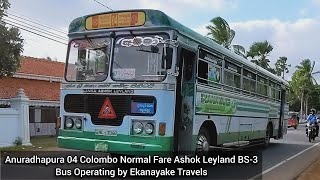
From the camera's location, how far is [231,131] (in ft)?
41.3

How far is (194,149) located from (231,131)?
2875 mm

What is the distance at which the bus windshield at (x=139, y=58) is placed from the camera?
895 centimetres

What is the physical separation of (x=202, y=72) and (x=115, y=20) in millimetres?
2447

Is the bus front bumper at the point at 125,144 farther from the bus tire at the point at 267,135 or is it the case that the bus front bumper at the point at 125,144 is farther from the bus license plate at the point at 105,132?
the bus tire at the point at 267,135

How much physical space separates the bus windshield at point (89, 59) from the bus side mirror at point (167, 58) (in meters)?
1.30

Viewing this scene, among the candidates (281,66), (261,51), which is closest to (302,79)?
(281,66)

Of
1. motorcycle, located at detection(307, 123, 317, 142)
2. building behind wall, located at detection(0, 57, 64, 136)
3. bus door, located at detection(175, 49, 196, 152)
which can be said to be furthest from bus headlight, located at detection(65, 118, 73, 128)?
motorcycle, located at detection(307, 123, 317, 142)

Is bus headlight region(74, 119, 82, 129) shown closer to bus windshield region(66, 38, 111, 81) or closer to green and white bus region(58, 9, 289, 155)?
green and white bus region(58, 9, 289, 155)

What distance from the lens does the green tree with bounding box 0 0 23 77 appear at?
17812 mm

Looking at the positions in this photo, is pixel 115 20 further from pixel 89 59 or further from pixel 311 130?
pixel 311 130

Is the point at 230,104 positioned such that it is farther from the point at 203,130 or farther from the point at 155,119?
the point at 155,119

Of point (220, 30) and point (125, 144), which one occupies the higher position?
point (220, 30)

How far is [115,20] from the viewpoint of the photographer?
9.57 meters

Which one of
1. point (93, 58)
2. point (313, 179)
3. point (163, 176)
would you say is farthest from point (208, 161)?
→ point (93, 58)
